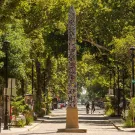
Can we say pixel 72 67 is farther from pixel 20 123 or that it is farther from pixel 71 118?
pixel 20 123

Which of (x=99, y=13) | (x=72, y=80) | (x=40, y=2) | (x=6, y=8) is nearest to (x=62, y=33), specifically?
(x=99, y=13)

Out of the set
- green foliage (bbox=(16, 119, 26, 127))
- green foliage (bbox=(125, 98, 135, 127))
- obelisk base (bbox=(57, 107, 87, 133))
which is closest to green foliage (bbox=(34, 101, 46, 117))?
green foliage (bbox=(16, 119, 26, 127))

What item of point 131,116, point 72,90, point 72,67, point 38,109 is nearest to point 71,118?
point 72,90

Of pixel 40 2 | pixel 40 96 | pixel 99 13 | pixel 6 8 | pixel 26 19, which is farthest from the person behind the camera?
pixel 40 96

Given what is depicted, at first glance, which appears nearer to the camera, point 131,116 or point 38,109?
point 131,116

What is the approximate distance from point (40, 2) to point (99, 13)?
1369 centimetres

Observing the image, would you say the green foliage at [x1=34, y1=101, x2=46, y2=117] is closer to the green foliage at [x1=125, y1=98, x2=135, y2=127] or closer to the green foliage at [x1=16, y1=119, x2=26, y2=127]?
the green foliage at [x1=16, y1=119, x2=26, y2=127]

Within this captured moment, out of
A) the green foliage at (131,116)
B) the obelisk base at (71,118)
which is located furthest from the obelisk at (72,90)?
the green foliage at (131,116)

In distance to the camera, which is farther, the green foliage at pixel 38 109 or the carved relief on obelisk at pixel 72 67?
the green foliage at pixel 38 109

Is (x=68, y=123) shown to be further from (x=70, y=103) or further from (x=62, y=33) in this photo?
(x=62, y=33)

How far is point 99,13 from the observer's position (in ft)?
190

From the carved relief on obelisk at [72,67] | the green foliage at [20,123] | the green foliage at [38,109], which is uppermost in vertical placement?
the carved relief on obelisk at [72,67]

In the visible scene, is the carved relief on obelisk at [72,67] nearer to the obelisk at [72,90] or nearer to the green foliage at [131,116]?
the obelisk at [72,90]

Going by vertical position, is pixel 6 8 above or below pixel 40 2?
below
